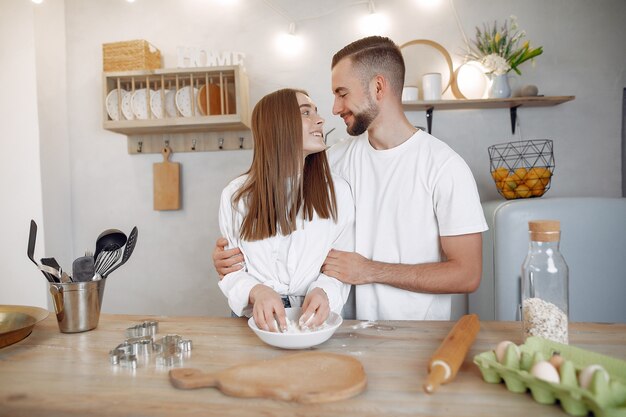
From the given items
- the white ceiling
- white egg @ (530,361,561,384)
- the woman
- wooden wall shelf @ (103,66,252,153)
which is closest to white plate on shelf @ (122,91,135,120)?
wooden wall shelf @ (103,66,252,153)

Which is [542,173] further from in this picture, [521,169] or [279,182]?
[279,182]

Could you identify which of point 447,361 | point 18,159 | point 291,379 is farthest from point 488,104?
point 18,159

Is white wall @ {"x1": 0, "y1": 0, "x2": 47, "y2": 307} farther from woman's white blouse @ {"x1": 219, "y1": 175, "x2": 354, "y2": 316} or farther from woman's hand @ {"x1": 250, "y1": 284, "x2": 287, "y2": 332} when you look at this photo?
woman's hand @ {"x1": 250, "y1": 284, "x2": 287, "y2": 332}

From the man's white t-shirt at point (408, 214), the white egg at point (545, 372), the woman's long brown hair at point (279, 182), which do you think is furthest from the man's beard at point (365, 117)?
the white egg at point (545, 372)

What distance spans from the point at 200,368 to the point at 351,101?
1.11 metres

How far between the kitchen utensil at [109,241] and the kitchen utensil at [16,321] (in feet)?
0.68

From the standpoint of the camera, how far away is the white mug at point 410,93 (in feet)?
7.79

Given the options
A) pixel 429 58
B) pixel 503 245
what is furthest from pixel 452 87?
pixel 503 245

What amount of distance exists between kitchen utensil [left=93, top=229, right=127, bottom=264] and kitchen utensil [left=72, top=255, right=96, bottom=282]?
0.13 feet

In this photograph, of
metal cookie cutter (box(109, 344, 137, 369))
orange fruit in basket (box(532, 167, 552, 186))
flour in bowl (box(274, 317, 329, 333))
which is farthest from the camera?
orange fruit in basket (box(532, 167, 552, 186))

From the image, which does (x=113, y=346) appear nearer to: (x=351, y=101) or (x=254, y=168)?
(x=254, y=168)

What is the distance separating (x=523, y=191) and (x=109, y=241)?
1794 mm

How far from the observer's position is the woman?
1388mm

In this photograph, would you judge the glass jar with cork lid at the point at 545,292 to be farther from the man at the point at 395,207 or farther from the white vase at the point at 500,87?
the white vase at the point at 500,87
